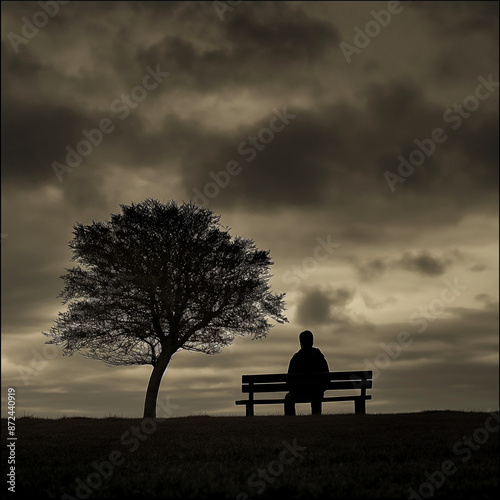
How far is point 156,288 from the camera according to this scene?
97.8ft

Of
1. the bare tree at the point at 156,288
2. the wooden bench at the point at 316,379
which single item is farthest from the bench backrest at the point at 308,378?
the bare tree at the point at 156,288

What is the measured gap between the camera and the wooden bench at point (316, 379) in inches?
922

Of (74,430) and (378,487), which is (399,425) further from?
(74,430)

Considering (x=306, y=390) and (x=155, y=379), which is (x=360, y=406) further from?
(x=155, y=379)

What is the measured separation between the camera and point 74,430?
20281mm

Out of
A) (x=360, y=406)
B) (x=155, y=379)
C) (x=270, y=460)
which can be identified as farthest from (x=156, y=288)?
(x=270, y=460)

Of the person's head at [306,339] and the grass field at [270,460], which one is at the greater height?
the person's head at [306,339]

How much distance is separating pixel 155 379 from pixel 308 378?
9783 millimetres

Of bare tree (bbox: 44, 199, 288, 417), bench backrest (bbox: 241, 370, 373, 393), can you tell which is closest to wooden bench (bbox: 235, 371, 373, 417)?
bench backrest (bbox: 241, 370, 373, 393)

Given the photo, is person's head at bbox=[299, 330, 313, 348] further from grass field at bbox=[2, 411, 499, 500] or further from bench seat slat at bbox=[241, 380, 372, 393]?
grass field at bbox=[2, 411, 499, 500]

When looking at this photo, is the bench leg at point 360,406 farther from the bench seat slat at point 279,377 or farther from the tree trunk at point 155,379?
the tree trunk at point 155,379

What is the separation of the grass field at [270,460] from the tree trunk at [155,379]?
1069 cm

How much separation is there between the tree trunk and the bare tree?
0.05 meters

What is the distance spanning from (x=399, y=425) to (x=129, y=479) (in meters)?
9.80
